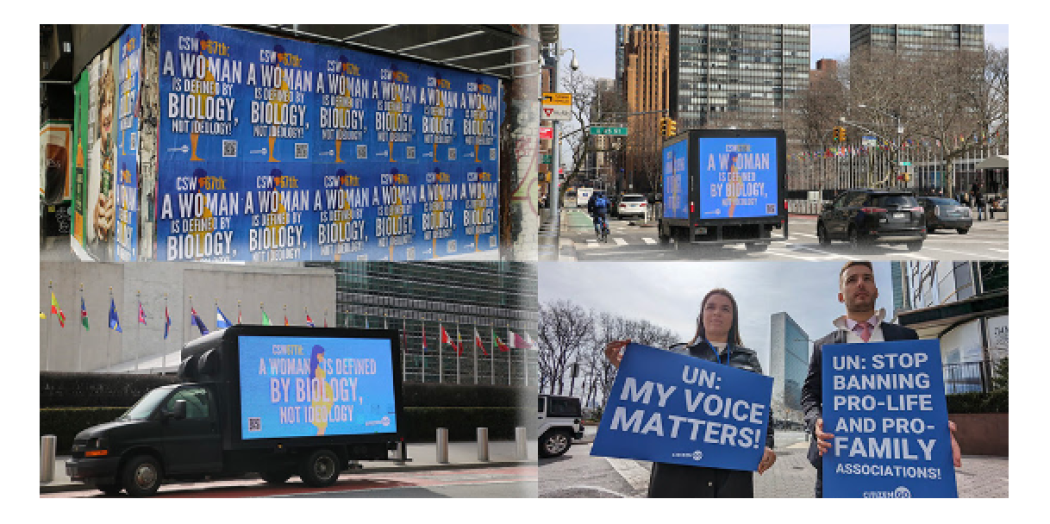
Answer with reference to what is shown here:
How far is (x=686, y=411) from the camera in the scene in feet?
30.7

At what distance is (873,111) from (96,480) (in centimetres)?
1653

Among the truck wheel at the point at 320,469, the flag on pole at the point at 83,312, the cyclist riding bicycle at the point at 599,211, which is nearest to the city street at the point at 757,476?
the truck wheel at the point at 320,469

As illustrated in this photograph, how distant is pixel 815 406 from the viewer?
967 cm

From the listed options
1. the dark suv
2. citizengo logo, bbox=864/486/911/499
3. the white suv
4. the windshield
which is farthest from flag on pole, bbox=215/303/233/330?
the dark suv

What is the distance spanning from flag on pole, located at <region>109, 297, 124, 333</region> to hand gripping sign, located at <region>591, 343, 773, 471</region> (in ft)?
30.1

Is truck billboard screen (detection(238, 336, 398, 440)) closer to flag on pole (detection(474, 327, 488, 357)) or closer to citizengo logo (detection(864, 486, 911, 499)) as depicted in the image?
flag on pole (detection(474, 327, 488, 357))

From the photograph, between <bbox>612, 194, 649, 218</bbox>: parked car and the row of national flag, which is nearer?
the row of national flag

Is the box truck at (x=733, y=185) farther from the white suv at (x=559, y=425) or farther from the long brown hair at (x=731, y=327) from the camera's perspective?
the white suv at (x=559, y=425)

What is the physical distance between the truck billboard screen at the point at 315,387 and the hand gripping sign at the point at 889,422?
5685 millimetres

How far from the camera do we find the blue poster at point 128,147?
13.9 m

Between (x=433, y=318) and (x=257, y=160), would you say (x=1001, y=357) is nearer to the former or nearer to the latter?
(x=433, y=318)

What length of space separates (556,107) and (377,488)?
9.40 metres

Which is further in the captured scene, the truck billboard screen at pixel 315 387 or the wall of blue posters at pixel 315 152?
the wall of blue posters at pixel 315 152

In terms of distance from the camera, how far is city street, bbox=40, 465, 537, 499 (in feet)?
37.3
